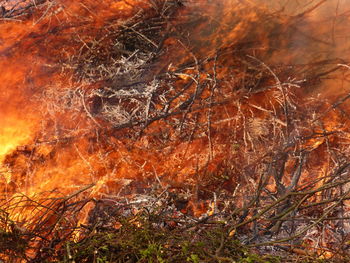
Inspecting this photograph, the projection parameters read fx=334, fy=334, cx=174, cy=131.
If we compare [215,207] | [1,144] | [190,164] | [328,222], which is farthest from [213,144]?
[1,144]

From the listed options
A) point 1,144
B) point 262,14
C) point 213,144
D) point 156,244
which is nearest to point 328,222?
point 213,144

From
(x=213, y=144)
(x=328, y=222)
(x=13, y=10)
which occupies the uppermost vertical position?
(x=13, y=10)

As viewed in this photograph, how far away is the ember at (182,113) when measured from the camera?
4258 millimetres

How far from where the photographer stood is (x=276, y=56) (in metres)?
5.75

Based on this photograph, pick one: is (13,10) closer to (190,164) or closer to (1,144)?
(1,144)

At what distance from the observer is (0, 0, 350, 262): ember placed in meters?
4.26

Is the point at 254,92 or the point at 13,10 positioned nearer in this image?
the point at 254,92

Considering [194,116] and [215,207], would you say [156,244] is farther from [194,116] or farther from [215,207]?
[194,116]

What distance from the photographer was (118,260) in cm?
234

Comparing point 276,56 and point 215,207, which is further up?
point 276,56

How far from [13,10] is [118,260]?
21.8ft

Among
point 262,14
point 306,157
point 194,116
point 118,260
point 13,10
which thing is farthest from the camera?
point 13,10

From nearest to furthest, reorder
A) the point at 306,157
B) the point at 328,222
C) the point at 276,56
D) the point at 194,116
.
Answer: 1. the point at 328,222
2. the point at 306,157
3. the point at 194,116
4. the point at 276,56

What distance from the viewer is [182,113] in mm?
A: 5238
